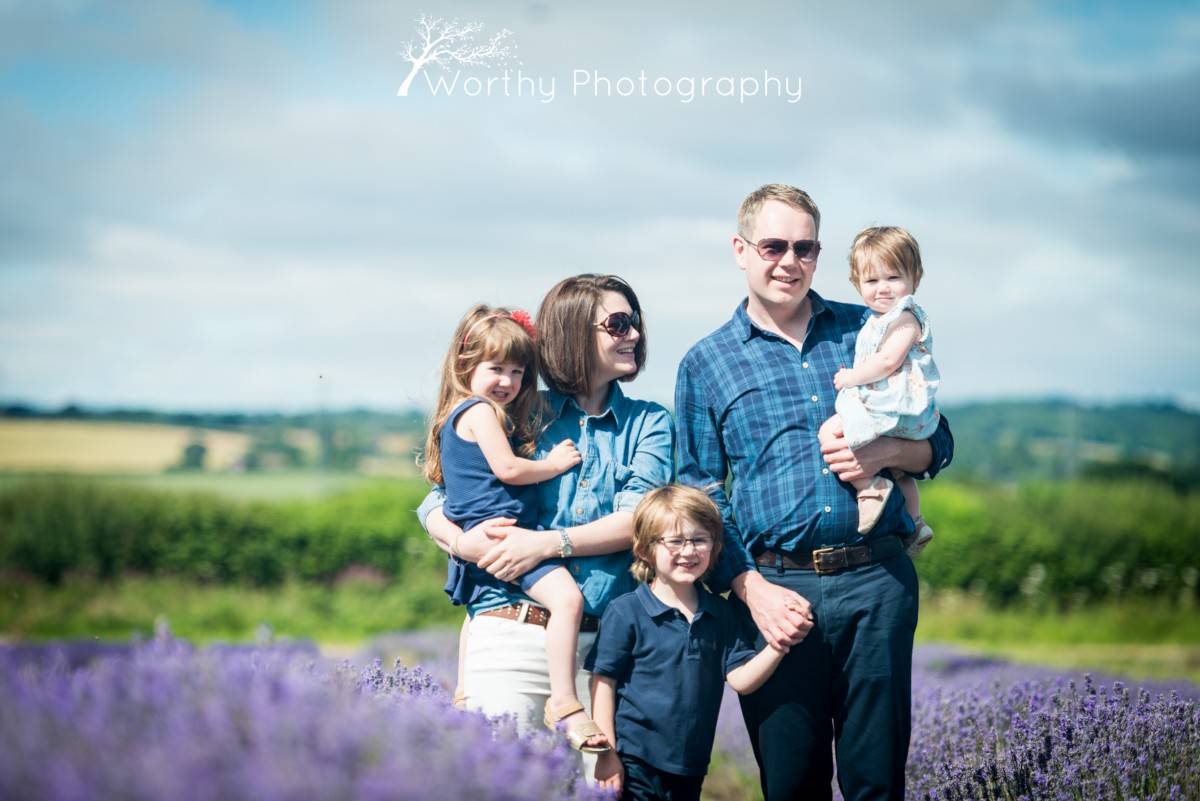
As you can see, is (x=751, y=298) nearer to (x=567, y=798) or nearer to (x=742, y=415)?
(x=742, y=415)

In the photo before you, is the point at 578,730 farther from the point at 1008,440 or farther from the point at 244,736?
the point at 1008,440

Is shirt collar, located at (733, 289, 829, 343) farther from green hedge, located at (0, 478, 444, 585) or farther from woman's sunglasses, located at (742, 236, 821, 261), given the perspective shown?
green hedge, located at (0, 478, 444, 585)

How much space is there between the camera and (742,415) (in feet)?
12.8

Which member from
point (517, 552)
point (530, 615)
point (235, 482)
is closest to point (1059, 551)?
point (235, 482)

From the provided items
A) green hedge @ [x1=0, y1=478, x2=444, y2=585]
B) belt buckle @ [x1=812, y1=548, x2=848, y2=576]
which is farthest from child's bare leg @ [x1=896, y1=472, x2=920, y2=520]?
green hedge @ [x1=0, y1=478, x2=444, y2=585]

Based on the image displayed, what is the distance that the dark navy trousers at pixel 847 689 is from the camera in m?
3.79

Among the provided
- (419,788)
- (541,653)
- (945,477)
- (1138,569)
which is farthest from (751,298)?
(945,477)

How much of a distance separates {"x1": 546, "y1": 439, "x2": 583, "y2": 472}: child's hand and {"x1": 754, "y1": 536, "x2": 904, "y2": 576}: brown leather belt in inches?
30.6

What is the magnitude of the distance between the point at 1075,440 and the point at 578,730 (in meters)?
30.5

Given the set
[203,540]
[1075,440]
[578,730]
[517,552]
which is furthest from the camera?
[1075,440]

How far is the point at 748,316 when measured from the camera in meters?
4.04

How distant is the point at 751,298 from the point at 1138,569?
1531 cm

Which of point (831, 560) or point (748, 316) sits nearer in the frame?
point (831, 560)

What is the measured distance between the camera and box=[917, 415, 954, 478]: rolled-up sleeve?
3947mm
